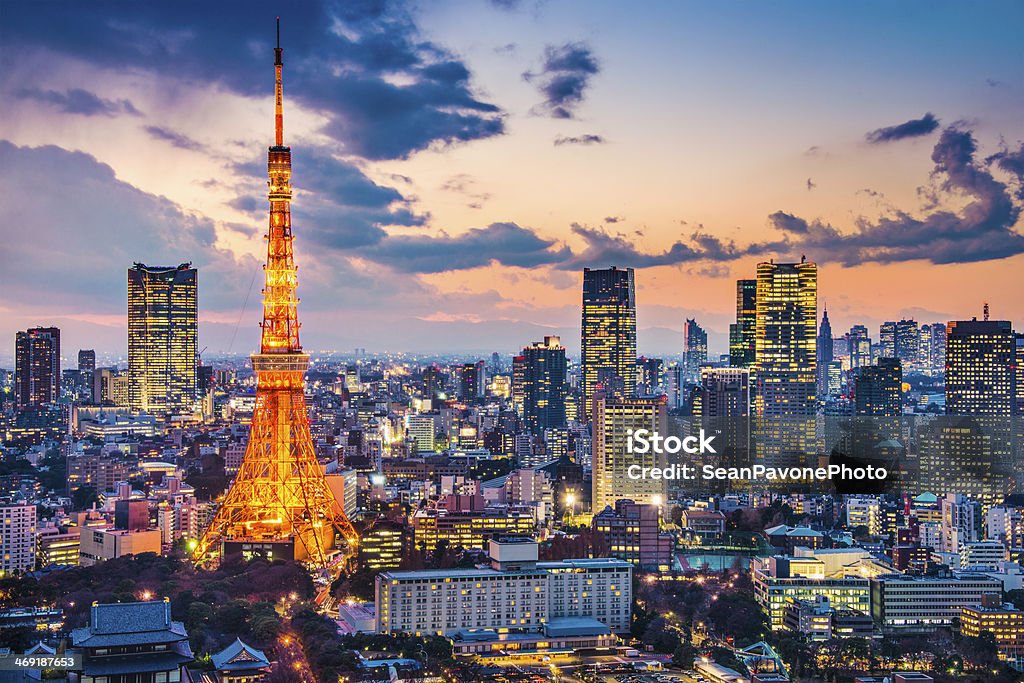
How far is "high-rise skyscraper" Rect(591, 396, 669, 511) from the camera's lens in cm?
1780

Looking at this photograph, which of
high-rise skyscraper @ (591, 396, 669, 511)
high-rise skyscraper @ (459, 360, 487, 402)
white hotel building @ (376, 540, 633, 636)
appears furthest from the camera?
high-rise skyscraper @ (459, 360, 487, 402)

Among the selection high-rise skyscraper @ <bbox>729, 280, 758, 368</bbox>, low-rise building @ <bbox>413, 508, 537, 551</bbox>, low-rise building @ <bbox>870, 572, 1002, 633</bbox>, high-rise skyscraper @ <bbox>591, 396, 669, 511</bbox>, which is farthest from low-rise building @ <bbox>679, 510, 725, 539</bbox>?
high-rise skyscraper @ <bbox>729, 280, 758, 368</bbox>

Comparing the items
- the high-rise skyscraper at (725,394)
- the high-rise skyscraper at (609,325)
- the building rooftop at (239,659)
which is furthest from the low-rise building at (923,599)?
the high-rise skyscraper at (609,325)

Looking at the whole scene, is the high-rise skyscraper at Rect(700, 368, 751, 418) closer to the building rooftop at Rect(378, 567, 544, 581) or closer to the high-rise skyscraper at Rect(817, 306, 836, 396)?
the high-rise skyscraper at Rect(817, 306, 836, 396)

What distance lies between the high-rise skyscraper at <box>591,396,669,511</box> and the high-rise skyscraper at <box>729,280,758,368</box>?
835 centimetres

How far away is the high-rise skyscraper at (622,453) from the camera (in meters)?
17.8

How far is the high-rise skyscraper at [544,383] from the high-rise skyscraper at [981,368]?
8.30m

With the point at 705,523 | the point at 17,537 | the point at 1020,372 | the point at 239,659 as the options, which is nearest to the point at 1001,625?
the point at 705,523

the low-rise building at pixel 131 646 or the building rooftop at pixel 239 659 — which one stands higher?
the low-rise building at pixel 131 646

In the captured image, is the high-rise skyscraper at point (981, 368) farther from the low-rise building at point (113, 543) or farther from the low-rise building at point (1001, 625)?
the low-rise building at point (113, 543)

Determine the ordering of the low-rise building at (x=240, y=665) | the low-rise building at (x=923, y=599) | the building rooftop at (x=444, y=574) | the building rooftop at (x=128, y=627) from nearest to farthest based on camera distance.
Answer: the building rooftop at (x=128, y=627), the low-rise building at (x=240, y=665), the building rooftop at (x=444, y=574), the low-rise building at (x=923, y=599)

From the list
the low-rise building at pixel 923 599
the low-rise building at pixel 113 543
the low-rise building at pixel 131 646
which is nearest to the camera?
the low-rise building at pixel 131 646

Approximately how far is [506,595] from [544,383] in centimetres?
1857

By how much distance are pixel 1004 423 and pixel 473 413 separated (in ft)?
44.1
